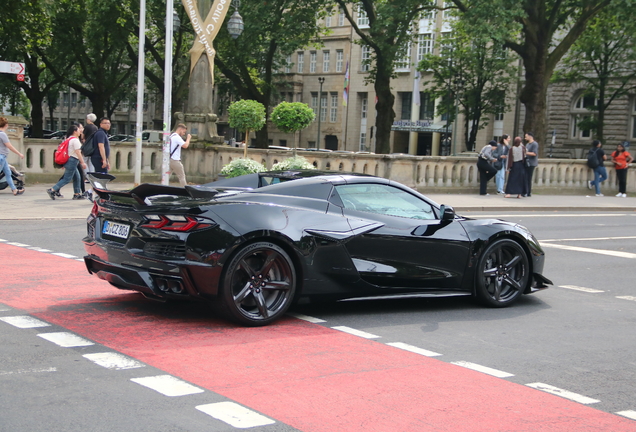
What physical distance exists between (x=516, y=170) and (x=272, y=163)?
25.1 ft

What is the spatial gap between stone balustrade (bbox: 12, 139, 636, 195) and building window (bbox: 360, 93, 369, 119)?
4555cm

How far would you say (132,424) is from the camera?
4469 mm

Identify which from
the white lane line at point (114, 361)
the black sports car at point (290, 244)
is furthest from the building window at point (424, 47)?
the white lane line at point (114, 361)

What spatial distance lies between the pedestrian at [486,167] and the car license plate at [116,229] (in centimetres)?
2093

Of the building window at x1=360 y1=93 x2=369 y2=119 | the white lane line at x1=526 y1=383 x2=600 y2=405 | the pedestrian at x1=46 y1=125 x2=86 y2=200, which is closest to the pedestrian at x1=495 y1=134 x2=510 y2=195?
the pedestrian at x1=46 y1=125 x2=86 y2=200

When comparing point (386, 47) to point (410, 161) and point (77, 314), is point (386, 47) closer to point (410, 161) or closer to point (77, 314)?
point (410, 161)

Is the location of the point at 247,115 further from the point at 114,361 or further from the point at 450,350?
the point at 114,361

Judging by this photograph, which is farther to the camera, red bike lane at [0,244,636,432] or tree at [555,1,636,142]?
tree at [555,1,636,142]

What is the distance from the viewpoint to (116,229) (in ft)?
23.6

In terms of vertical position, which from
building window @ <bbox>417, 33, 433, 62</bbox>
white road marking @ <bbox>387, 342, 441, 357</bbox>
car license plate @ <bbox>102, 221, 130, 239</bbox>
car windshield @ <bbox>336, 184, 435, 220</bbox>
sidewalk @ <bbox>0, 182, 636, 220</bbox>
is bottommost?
sidewalk @ <bbox>0, 182, 636, 220</bbox>

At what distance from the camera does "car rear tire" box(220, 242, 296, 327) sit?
677 centimetres

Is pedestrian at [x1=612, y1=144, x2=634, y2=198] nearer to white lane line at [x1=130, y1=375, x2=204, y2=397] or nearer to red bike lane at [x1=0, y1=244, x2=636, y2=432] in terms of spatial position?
red bike lane at [x1=0, y1=244, x2=636, y2=432]

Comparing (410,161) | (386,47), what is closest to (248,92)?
(386,47)

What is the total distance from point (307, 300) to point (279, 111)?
16068mm
